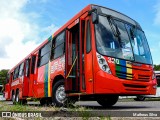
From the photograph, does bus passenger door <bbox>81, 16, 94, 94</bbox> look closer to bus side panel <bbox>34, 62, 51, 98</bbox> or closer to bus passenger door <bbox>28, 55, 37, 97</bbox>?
bus side panel <bbox>34, 62, 51, 98</bbox>

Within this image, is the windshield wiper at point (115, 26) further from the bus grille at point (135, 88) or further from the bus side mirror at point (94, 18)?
the bus grille at point (135, 88)

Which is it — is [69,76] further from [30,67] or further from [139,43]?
[30,67]

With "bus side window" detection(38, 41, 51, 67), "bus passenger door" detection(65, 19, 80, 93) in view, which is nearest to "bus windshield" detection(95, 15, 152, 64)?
"bus passenger door" detection(65, 19, 80, 93)

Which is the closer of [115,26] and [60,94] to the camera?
[115,26]

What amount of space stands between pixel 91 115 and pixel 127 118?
71 cm

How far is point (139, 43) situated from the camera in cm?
984

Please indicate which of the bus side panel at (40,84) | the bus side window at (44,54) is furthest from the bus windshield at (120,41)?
the bus side panel at (40,84)

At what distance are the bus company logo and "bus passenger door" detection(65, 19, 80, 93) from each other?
Answer: 0.46 metres

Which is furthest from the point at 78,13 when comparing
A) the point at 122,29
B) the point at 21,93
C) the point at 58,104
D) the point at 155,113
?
the point at 21,93

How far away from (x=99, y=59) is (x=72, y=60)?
5.08 feet

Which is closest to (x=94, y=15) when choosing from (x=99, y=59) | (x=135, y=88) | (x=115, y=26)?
(x=115, y=26)

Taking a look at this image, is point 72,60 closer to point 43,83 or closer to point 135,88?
point 135,88

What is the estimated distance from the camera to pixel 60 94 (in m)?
9.88

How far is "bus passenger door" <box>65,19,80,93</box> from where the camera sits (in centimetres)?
924
